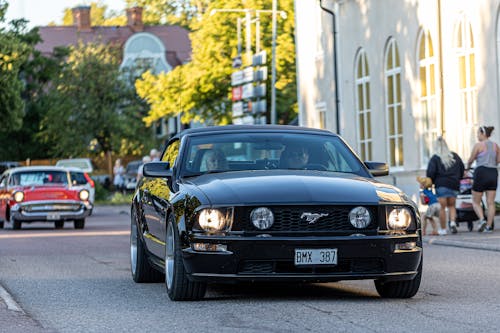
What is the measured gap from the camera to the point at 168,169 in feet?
42.5

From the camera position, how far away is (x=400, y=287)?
12.0 metres

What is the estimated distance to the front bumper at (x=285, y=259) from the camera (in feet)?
36.9

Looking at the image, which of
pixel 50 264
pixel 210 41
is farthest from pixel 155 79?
pixel 50 264

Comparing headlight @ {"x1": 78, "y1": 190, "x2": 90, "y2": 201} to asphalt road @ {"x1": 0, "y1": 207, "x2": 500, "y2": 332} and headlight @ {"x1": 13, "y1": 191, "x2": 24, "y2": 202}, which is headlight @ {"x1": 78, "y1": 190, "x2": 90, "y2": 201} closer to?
headlight @ {"x1": 13, "y1": 191, "x2": 24, "y2": 202}

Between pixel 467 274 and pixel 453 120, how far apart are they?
19.6 m

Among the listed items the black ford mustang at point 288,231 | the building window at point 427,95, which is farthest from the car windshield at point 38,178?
the black ford mustang at point 288,231

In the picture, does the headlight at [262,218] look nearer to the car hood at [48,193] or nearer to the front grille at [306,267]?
the front grille at [306,267]

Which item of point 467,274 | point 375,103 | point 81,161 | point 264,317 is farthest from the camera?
point 81,161

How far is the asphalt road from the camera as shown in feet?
33.1

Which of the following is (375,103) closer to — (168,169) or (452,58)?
(452,58)

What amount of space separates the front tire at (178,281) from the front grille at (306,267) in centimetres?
54

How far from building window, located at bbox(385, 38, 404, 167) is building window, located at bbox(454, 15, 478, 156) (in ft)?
15.4

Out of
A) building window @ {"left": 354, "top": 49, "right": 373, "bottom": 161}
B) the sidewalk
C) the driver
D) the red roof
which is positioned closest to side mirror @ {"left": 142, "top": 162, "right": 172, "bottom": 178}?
the driver

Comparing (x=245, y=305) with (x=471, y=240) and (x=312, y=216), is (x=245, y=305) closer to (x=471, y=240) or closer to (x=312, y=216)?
(x=312, y=216)
